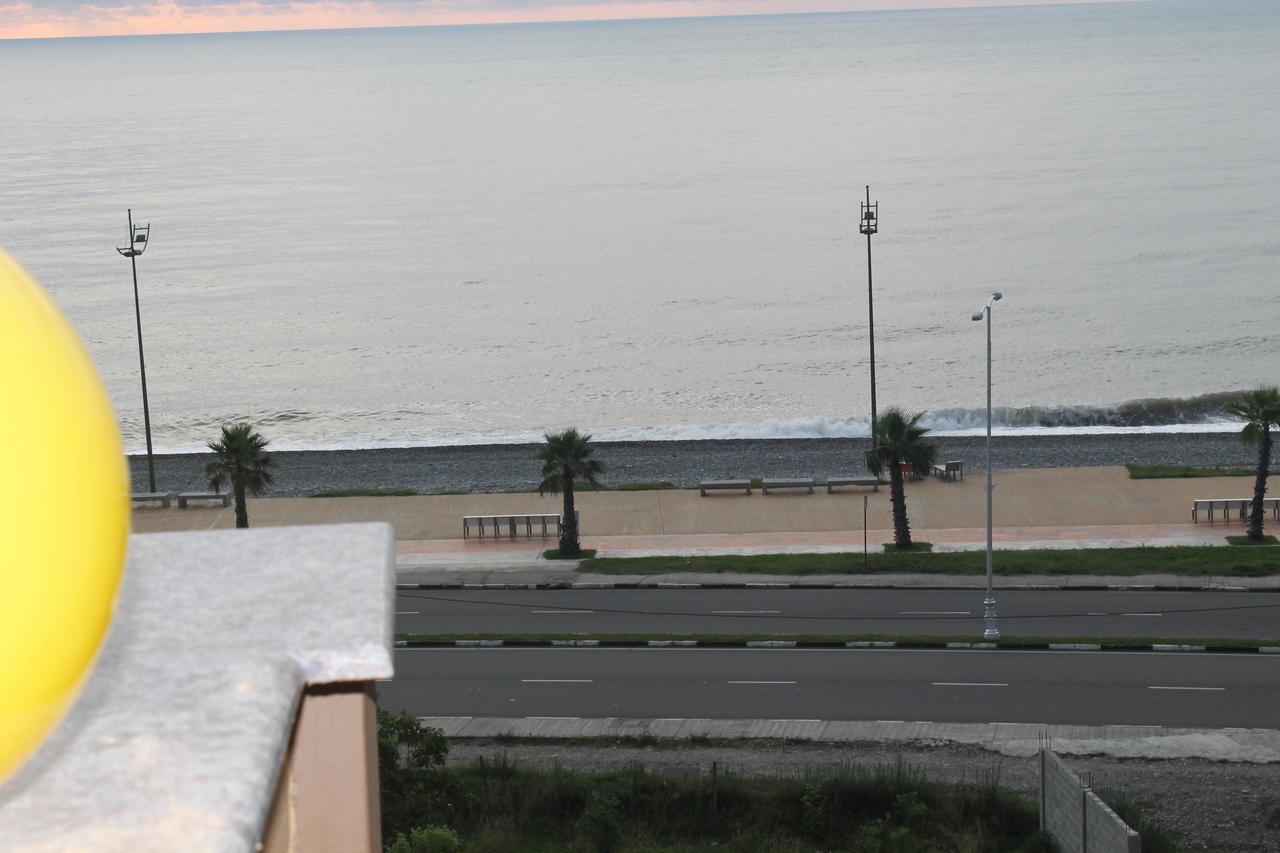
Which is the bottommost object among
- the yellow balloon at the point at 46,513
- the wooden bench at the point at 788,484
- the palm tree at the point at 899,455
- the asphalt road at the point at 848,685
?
the asphalt road at the point at 848,685

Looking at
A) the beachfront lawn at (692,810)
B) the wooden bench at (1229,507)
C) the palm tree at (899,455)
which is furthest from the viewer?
the wooden bench at (1229,507)

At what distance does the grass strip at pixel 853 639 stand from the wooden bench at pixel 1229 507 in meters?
11.0

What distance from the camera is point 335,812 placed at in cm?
492

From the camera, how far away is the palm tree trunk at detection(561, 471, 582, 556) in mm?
35594

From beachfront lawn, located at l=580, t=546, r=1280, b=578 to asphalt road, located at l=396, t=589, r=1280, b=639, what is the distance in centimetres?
109

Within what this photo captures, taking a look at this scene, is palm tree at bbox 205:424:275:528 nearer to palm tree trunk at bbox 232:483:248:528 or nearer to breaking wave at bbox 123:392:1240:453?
palm tree trunk at bbox 232:483:248:528

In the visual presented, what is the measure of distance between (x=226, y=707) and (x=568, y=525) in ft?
105

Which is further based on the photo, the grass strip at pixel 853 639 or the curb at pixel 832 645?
the grass strip at pixel 853 639

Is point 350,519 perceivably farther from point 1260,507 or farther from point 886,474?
point 1260,507

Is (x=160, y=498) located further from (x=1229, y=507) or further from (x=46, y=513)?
(x=46, y=513)

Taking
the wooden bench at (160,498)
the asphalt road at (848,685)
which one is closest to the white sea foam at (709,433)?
the wooden bench at (160,498)

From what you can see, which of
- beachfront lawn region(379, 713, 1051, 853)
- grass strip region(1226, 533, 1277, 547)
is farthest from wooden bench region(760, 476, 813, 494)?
beachfront lawn region(379, 713, 1051, 853)

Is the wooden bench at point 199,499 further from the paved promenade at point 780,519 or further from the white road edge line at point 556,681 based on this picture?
the white road edge line at point 556,681

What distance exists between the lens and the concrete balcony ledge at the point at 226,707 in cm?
317
